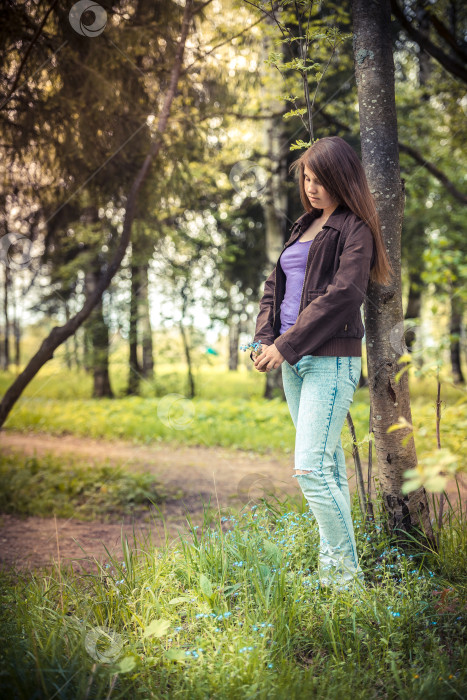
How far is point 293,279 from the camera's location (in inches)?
90.5

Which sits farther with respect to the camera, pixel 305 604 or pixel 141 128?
pixel 141 128

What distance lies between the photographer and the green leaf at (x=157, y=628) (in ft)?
5.56

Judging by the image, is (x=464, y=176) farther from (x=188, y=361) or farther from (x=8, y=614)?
(x=8, y=614)

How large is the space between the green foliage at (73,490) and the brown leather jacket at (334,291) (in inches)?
94.4

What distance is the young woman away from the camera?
6.46ft

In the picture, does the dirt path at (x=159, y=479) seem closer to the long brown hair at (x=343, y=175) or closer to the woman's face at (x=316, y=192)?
the long brown hair at (x=343, y=175)

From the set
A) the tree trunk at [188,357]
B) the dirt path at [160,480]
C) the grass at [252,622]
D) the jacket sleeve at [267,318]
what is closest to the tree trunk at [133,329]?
the tree trunk at [188,357]

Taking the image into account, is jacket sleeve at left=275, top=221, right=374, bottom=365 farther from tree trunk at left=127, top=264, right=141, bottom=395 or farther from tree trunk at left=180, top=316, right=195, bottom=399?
tree trunk at left=180, top=316, right=195, bottom=399

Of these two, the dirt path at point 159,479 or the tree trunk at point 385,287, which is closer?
the tree trunk at point 385,287

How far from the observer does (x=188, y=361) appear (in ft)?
32.5

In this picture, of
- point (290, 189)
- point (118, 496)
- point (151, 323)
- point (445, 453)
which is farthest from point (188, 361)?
point (445, 453)

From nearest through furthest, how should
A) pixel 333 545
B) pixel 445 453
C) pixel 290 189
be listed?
pixel 445 453 → pixel 333 545 → pixel 290 189

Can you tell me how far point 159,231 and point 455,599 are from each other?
4.21 metres

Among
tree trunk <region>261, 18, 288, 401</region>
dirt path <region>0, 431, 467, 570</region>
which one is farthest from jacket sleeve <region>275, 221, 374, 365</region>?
tree trunk <region>261, 18, 288, 401</region>
